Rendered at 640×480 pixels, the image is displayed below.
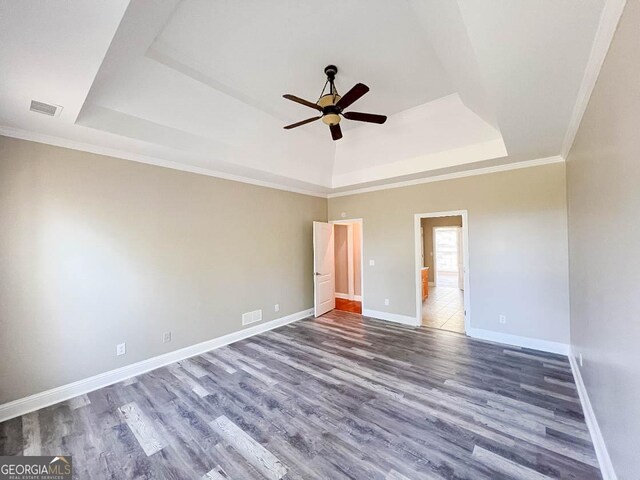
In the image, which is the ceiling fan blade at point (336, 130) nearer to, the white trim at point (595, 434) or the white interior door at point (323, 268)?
the white interior door at point (323, 268)

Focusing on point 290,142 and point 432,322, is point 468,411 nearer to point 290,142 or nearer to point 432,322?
point 432,322

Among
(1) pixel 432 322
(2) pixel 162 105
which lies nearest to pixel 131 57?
(2) pixel 162 105

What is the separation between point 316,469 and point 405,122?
4064mm

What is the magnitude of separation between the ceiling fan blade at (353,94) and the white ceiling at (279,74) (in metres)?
0.46

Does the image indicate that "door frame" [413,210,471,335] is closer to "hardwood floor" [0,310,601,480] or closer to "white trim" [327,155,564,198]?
"white trim" [327,155,564,198]

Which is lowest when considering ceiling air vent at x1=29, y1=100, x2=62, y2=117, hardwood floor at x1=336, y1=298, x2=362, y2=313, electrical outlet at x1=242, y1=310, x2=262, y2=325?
hardwood floor at x1=336, y1=298, x2=362, y2=313

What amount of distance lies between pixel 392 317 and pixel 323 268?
173 centimetres

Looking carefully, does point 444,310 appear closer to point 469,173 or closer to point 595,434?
point 469,173

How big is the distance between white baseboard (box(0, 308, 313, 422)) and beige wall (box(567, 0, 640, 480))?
4163 millimetres

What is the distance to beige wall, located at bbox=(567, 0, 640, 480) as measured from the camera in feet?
3.89

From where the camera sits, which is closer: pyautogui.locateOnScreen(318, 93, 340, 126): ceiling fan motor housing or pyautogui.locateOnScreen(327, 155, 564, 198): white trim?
pyautogui.locateOnScreen(318, 93, 340, 126): ceiling fan motor housing
